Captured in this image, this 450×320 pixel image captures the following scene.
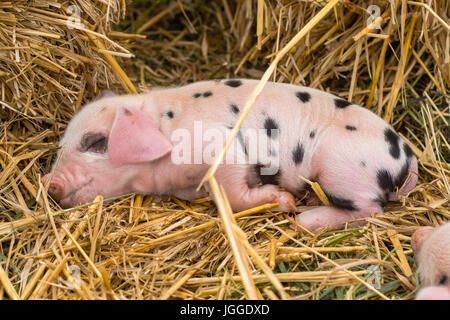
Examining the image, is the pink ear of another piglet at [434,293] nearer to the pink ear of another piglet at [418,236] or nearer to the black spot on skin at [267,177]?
the pink ear of another piglet at [418,236]

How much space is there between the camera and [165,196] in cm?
347

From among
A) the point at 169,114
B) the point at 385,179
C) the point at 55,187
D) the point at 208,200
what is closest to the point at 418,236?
the point at 385,179

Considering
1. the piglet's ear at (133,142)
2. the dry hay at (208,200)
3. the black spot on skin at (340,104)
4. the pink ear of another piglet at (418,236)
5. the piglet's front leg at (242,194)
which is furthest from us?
the black spot on skin at (340,104)

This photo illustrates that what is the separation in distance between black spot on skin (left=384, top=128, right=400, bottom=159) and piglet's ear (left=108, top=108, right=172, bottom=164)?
136 cm

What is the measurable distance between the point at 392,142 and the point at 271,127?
2.50 feet

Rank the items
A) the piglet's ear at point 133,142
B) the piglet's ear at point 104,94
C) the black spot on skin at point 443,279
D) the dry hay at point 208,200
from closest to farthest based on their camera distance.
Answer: the black spot on skin at point 443,279 < the dry hay at point 208,200 < the piglet's ear at point 133,142 < the piglet's ear at point 104,94

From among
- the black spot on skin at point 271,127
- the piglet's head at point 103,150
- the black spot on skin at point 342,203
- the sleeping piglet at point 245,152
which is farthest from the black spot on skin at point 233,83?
the black spot on skin at point 342,203

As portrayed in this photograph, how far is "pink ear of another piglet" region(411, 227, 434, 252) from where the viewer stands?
2715 millimetres

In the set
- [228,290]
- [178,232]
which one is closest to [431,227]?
[228,290]

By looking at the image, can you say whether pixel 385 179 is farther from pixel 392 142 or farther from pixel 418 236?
pixel 418 236

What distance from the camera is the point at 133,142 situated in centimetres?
308

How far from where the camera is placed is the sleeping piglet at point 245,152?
3.10 m
